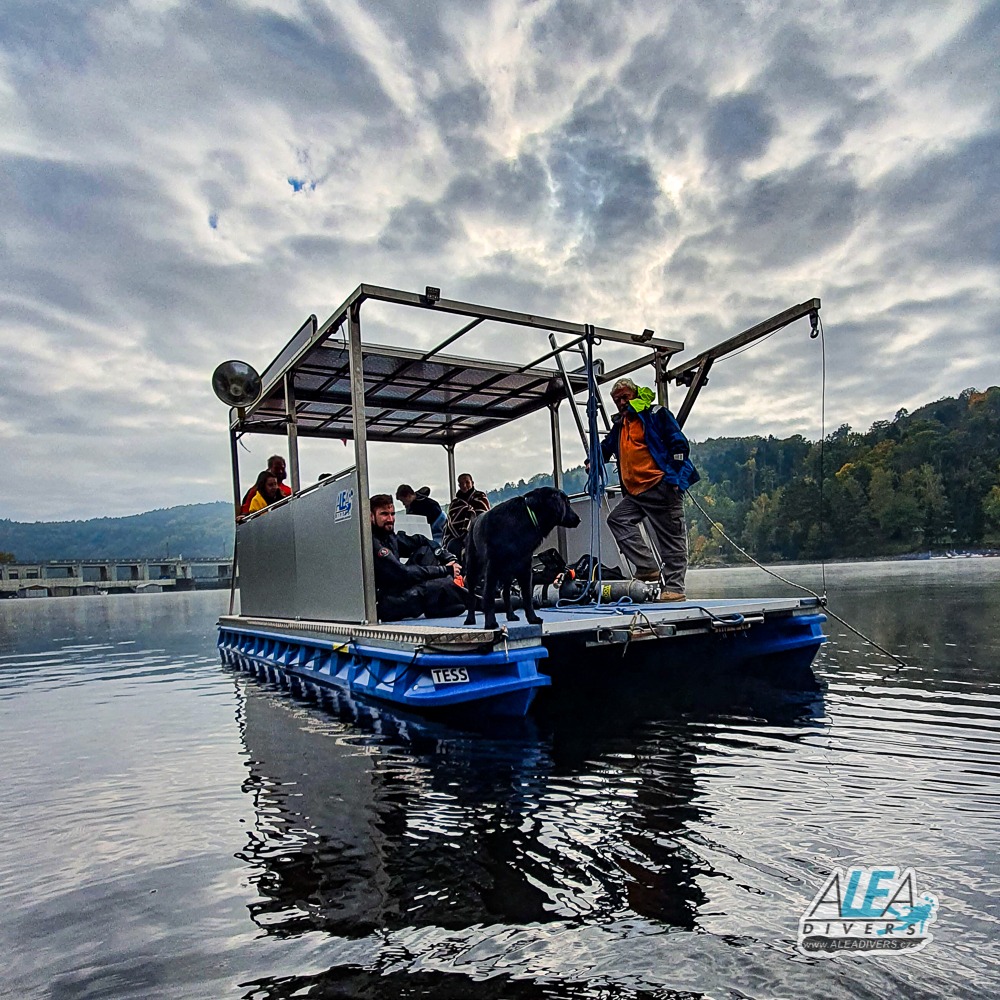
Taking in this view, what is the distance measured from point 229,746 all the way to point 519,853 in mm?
3770

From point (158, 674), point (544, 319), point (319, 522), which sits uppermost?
point (544, 319)

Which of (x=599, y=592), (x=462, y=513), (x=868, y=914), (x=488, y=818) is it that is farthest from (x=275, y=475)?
(x=868, y=914)

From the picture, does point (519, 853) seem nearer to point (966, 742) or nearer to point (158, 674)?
point (966, 742)

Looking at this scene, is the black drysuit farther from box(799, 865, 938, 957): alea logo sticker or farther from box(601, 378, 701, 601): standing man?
box(799, 865, 938, 957): alea logo sticker

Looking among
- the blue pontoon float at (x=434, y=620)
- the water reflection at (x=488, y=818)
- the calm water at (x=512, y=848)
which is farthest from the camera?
the blue pontoon float at (x=434, y=620)

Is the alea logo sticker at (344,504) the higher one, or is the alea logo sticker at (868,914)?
the alea logo sticker at (344,504)

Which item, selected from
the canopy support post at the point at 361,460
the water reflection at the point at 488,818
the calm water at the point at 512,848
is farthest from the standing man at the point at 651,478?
the canopy support post at the point at 361,460

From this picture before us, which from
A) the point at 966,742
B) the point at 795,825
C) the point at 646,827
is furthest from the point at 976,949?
the point at 966,742

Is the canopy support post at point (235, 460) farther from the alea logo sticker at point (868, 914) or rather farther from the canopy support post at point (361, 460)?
the alea logo sticker at point (868, 914)

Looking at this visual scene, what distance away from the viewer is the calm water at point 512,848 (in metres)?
2.37

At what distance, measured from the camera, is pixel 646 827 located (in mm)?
3518

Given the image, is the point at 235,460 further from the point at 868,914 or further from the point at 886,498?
the point at 886,498

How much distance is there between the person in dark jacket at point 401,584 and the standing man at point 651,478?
1.93 m

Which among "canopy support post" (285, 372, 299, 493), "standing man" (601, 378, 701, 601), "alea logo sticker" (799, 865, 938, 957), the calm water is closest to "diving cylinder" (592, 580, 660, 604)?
"standing man" (601, 378, 701, 601)
